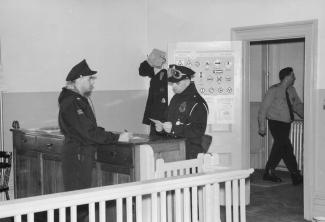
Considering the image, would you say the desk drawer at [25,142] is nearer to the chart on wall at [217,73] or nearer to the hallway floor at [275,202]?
the chart on wall at [217,73]

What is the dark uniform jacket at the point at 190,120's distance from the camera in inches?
169

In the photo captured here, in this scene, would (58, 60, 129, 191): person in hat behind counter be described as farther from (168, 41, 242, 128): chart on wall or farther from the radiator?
the radiator

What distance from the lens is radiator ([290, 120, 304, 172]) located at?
730cm

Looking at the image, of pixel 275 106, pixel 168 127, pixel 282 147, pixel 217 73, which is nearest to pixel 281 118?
pixel 275 106

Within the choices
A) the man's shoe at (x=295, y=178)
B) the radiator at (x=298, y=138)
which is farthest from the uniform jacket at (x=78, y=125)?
the radiator at (x=298, y=138)

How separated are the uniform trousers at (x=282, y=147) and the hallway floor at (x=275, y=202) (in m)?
0.26

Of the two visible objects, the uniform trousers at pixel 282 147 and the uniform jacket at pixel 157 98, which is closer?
the uniform jacket at pixel 157 98

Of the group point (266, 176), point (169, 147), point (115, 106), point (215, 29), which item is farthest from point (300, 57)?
point (169, 147)

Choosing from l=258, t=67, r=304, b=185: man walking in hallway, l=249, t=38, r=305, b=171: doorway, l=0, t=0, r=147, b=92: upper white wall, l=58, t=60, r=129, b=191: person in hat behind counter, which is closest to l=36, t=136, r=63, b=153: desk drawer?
l=58, t=60, r=129, b=191: person in hat behind counter

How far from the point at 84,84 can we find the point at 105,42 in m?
1.98

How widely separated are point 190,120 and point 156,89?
158 centimetres

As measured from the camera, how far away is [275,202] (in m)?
5.67

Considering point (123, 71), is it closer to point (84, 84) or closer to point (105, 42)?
point (105, 42)

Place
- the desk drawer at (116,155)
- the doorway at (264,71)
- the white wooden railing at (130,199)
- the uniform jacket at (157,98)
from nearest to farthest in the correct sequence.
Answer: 1. the white wooden railing at (130,199)
2. the desk drawer at (116,155)
3. the uniform jacket at (157,98)
4. the doorway at (264,71)
